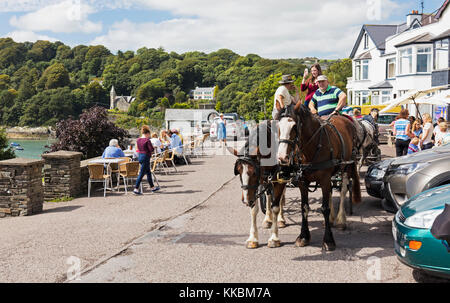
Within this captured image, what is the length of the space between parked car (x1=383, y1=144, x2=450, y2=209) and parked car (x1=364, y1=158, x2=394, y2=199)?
3.53 feet

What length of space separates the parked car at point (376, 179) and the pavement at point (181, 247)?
0.40 meters

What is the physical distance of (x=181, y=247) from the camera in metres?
6.62

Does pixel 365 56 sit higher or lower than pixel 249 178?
higher

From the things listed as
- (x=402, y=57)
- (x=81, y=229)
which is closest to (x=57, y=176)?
(x=81, y=229)

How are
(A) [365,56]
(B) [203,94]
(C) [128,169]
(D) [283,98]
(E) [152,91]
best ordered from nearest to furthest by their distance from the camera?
(D) [283,98]
(C) [128,169]
(A) [365,56]
(B) [203,94]
(E) [152,91]

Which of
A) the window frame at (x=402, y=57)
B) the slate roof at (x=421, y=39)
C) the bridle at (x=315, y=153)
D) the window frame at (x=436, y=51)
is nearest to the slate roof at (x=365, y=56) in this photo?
the window frame at (x=402, y=57)

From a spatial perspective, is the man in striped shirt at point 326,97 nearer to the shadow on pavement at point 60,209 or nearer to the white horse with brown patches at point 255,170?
the white horse with brown patches at point 255,170

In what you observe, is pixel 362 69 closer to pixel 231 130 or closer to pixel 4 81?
pixel 231 130

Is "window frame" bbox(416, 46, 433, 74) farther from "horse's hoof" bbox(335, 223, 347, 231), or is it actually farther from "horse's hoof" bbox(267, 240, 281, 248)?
"horse's hoof" bbox(267, 240, 281, 248)

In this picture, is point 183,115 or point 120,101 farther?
point 120,101

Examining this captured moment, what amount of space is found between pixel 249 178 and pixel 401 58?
37846mm

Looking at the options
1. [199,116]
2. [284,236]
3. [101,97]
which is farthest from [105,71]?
[284,236]

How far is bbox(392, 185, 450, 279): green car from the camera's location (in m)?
4.56
